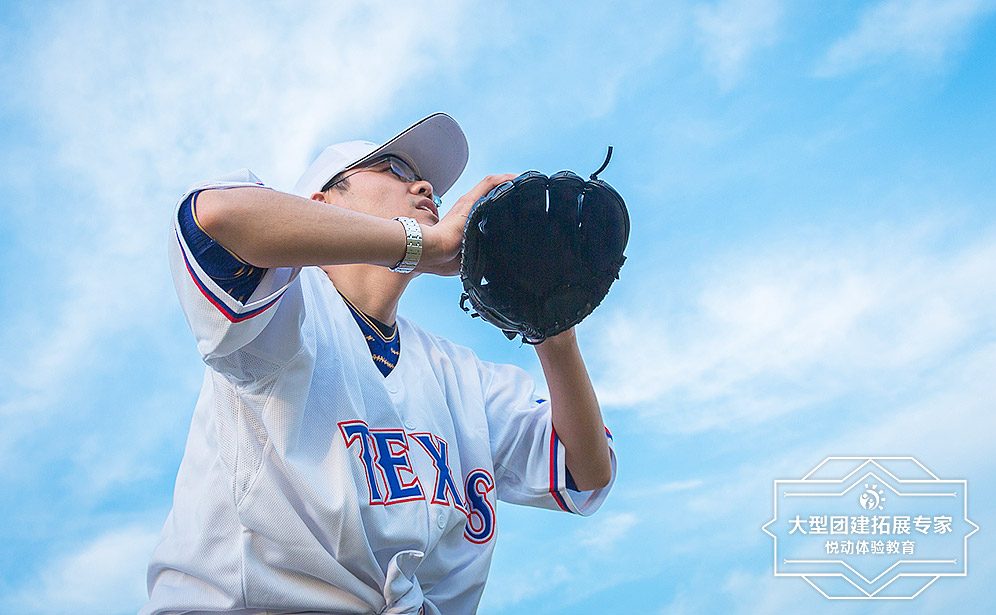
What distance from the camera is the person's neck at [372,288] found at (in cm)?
276

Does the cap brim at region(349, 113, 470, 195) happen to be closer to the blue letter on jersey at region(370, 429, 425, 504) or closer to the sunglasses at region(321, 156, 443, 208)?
the sunglasses at region(321, 156, 443, 208)

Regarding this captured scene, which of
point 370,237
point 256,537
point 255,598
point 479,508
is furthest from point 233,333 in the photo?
point 479,508

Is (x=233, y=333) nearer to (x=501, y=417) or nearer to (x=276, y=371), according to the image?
(x=276, y=371)

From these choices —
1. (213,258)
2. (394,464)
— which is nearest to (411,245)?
(213,258)

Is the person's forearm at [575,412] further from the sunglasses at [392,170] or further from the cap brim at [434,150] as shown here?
the cap brim at [434,150]

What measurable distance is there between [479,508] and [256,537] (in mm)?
767

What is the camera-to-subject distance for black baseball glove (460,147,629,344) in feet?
7.13

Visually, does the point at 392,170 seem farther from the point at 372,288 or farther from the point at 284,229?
the point at 284,229

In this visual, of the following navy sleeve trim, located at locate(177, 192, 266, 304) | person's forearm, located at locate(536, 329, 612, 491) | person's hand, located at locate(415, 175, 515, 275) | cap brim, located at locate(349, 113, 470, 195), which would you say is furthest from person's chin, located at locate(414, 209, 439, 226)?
navy sleeve trim, located at locate(177, 192, 266, 304)

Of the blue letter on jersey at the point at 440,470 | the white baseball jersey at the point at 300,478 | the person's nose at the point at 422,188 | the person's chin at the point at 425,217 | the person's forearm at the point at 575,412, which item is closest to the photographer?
the white baseball jersey at the point at 300,478

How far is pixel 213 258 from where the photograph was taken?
75.0 inches

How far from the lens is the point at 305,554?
2.21m

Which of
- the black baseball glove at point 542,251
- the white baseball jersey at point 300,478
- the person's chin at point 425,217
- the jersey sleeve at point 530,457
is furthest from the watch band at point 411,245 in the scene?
the jersey sleeve at point 530,457

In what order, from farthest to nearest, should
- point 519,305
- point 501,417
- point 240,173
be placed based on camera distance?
1. point 501,417
2. point 519,305
3. point 240,173
